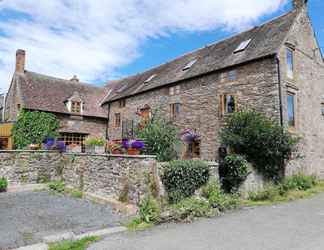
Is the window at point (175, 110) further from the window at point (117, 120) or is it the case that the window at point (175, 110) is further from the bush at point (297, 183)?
the bush at point (297, 183)

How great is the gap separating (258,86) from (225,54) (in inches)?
153

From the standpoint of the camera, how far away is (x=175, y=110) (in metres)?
16.8

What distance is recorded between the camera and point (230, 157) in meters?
10.5

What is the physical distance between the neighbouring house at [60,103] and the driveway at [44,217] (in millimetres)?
9562

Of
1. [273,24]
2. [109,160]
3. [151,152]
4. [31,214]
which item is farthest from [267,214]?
[273,24]

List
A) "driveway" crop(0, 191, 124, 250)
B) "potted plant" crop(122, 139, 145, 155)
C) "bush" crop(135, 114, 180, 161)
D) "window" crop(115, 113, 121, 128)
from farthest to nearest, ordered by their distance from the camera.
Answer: "window" crop(115, 113, 121, 128)
"bush" crop(135, 114, 180, 161)
"potted plant" crop(122, 139, 145, 155)
"driveway" crop(0, 191, 124, 250)

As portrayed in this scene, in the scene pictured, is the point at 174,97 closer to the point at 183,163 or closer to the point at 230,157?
the point at 230,157

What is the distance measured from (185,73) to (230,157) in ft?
26.2

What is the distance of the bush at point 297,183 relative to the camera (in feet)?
37.5

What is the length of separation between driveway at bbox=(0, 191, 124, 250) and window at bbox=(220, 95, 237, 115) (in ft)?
27.7

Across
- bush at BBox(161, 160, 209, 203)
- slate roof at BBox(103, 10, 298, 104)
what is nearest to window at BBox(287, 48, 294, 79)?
slate roof at BBox(103, 10, 298, 104)

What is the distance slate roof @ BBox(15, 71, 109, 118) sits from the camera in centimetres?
1888

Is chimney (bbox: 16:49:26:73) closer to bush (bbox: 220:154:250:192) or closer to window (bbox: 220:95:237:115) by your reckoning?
window (bbox: 220:95:237:115)

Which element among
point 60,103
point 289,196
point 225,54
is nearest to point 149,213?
point 289,196
